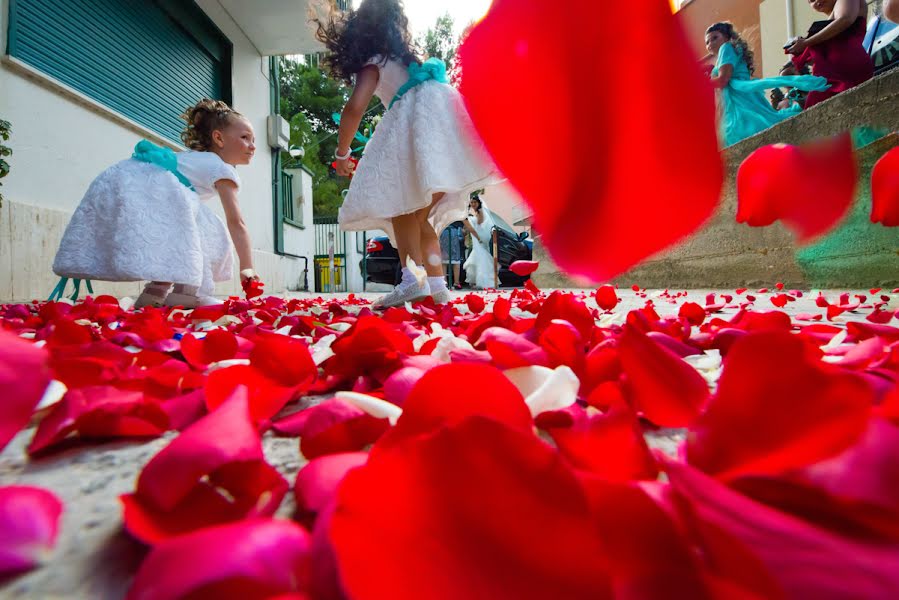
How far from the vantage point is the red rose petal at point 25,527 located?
287 millimetres

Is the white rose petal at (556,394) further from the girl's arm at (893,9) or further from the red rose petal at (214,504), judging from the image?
the girl's arm at (893,9)

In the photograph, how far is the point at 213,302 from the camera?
3025 mm

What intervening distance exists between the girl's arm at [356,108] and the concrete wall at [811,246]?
0.62 m

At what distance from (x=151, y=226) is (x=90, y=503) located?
2697mm

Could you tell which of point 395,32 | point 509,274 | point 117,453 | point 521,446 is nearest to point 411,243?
point 395,32

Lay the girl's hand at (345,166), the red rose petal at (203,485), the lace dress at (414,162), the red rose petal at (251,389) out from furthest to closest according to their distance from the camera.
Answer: the girl's hand at (345,166)
the lace dress at (414,162)
the red rose petal at (251,389)
the red rose petal at (203,485)

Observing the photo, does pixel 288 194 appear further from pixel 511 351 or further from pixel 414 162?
pixel 511 351

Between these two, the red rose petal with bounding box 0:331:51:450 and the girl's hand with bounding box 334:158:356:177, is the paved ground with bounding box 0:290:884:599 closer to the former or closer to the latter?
the red rose petal with bounding box 0:331:51:450

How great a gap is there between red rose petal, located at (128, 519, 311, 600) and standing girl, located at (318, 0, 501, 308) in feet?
0.97

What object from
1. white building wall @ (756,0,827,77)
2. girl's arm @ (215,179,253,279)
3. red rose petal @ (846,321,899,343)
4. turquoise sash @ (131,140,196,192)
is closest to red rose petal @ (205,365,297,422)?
red rose petal @ (846,321,899,343)

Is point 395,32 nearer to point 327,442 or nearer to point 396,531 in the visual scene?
point 327,442

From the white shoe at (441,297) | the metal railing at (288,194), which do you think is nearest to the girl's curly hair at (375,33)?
the white shoe at (441,297)

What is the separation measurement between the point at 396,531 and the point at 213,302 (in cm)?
311

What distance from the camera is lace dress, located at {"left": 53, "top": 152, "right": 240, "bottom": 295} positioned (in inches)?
104
